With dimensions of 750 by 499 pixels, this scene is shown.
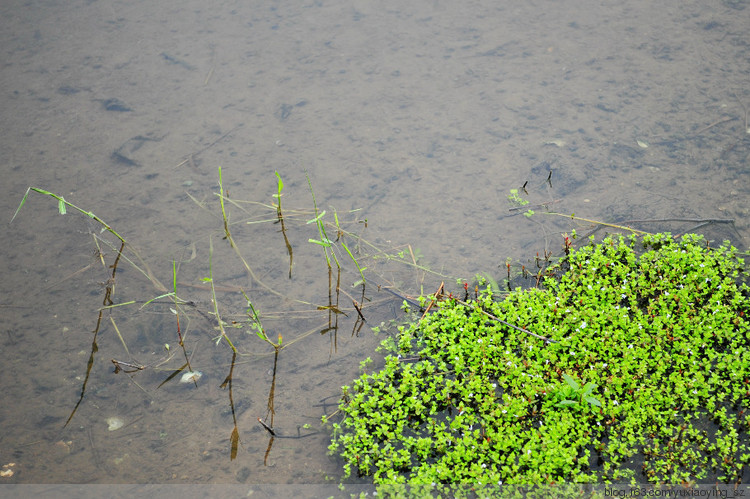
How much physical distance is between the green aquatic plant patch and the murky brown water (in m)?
0.34

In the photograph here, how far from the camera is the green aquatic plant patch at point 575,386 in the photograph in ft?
8.62

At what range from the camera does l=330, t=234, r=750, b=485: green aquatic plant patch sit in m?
2.63

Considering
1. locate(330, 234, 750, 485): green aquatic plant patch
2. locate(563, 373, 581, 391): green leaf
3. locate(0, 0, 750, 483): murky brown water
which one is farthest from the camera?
locate(0, 0, 750, 483): murky brown water

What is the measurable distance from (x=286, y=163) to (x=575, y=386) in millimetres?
2695

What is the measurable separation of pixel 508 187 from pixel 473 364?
1607mm

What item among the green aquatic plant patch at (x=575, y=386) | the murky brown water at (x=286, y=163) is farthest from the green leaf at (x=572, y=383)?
the murky brown water at (x=286, y=163)

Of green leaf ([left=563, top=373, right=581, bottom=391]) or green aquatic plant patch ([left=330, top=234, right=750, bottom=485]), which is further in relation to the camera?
green leaf ([left=563, top=373, right=581, bottom=391])

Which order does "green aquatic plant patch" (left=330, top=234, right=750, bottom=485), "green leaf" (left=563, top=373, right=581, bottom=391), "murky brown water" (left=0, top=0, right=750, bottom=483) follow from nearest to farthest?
1. "green aquatic plant patch" (left=330, top=234, right=750, bottom=485)
2. "green leaf" (left=563, top=373, right=581, bottom=391)
3. "murky brown water" (left=0, top=0, right=750, bottom=483)

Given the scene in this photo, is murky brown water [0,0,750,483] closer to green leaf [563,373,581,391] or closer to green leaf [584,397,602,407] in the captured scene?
green leaf [563,373,581,391]

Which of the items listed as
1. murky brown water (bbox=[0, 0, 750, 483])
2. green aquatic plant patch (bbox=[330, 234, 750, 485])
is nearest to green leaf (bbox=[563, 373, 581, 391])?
green aquatic plant patch (bbox=[330, 234, 750, 485])

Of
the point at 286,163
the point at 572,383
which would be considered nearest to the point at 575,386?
the point at 572,383

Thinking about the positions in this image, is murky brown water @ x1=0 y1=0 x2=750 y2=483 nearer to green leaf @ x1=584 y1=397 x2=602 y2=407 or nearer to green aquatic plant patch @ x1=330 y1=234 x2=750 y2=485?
green aquatic plant patch @ x1=330 y1=234 x2=750 y2=485

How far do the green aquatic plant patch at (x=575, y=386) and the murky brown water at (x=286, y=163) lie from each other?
34 centimetres

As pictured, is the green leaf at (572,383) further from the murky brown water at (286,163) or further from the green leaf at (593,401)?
the murky brown water at (286,163)
